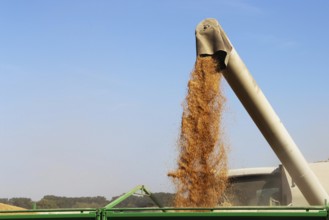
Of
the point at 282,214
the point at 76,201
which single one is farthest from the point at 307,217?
the point at 76,201

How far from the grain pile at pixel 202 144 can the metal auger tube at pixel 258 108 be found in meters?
0.18

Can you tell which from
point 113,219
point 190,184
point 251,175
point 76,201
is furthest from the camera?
point 76,201

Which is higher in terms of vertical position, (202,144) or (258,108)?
(258,108)

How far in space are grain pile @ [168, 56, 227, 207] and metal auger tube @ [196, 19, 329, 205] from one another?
0.18m

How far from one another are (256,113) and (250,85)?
363 mm

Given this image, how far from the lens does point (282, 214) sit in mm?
4711

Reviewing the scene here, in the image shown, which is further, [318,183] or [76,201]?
[76,201]

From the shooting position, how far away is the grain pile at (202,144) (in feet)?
21.5

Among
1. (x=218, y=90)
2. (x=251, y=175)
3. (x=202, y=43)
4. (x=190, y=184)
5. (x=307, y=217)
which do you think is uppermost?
(x=202, y=43)

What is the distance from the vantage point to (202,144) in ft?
22.3

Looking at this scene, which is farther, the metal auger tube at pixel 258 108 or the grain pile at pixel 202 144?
the metal auger tube at pixel 258 108

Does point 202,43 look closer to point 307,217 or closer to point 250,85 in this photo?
point 250,85

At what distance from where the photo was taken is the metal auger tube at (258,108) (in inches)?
281

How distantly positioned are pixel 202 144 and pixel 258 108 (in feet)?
3.01
